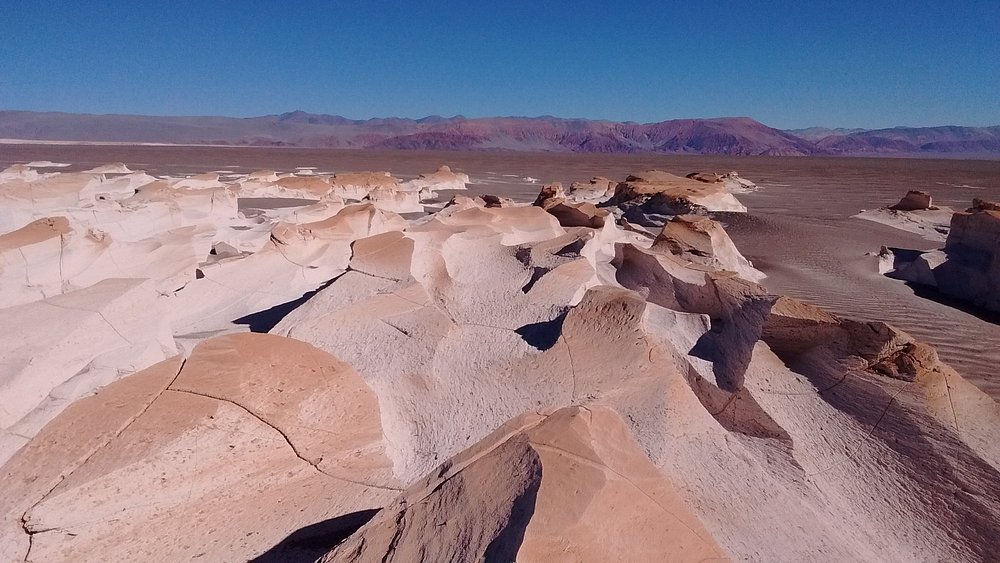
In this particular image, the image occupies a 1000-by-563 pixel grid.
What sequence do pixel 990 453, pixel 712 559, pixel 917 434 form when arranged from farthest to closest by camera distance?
1. pixel 917 434
2. pixel 990 453
3. pixel 712 559

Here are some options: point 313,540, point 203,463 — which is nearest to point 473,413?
point 313,540

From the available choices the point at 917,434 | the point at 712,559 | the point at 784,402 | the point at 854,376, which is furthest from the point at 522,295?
the point at 712,559

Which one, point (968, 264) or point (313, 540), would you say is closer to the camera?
point (313, 540)

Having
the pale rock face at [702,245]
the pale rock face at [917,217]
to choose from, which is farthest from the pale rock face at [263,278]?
the pale rock face at [917,217]

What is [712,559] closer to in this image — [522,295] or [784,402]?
[784,402]

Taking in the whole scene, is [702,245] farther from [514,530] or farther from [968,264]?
[514,530]

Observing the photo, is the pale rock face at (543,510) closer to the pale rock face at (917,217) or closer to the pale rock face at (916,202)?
the pale rock face at (917,217)
